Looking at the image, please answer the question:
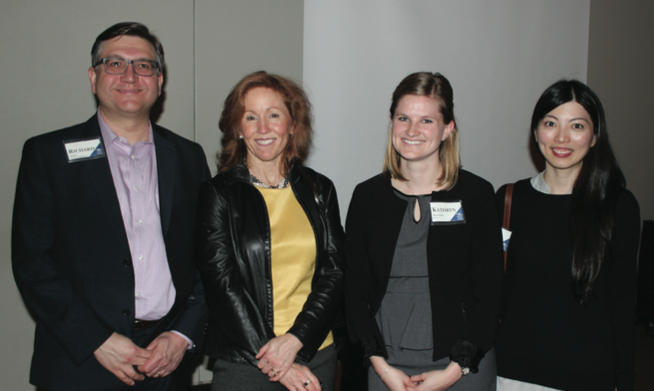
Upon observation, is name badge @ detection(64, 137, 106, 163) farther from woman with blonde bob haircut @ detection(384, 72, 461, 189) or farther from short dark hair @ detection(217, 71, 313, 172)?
woman with blonde bob haircut @ detection(384, 72, 461, 189)

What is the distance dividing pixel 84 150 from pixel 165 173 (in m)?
0.33

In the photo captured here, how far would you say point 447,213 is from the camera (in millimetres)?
1754

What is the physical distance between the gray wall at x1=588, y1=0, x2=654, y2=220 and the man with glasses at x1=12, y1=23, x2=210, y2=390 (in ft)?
13.3

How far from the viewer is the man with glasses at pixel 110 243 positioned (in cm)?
170

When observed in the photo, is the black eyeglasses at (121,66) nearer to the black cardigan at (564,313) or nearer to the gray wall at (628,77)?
the black cardigan at (564,313)

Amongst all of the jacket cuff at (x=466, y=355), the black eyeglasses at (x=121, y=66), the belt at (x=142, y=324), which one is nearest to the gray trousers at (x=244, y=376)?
the belt at (x=142, y=324)

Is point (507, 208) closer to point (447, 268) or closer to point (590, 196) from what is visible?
point (590, 196)

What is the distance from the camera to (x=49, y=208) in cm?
172

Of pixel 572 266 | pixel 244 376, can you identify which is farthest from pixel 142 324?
pixel 572 266

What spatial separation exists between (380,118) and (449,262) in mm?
1922

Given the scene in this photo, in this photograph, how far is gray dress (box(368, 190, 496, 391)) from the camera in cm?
172

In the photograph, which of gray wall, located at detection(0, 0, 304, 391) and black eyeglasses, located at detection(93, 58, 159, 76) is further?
gray wall, located at detection(0, 0, 304, 391)

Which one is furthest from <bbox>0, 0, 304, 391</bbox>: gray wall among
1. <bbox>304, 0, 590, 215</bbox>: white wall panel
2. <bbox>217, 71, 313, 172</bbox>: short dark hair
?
<bbox>217, 71, 313, 172</bbox>: short dark hair

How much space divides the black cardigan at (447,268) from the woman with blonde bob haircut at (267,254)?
126 mm
